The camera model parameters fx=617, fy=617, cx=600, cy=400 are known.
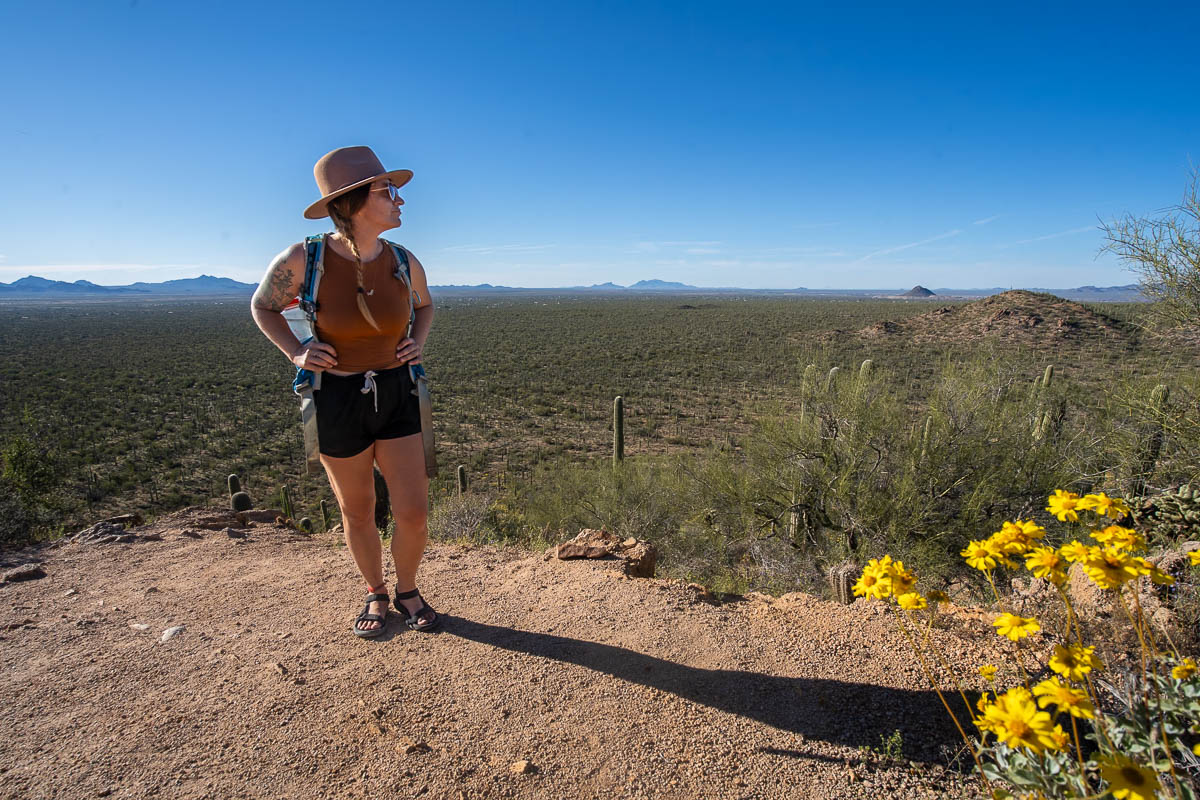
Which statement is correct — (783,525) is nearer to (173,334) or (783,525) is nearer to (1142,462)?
(1142,462)

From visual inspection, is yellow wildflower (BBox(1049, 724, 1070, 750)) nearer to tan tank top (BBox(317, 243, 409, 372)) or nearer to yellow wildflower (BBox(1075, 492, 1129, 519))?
yellow wildflower (BBox(1075, 492, 1129, 519))

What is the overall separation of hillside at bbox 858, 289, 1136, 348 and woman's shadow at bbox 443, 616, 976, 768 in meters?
22.8

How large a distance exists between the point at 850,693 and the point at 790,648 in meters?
0.36

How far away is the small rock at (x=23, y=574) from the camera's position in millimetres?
3900

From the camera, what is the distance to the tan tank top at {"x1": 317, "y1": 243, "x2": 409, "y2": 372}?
247 centimetres

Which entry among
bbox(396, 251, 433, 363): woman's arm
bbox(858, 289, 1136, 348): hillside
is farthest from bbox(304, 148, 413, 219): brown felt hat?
bbox(858, 289, 1136, 348): hillside

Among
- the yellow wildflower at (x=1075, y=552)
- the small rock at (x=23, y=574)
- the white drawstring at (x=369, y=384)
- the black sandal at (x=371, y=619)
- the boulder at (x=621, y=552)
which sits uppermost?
the white drawstring at (x=369, y=384)

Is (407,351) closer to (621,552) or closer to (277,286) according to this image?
(277,286)

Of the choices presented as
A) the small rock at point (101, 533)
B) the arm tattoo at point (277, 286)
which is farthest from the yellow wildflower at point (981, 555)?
the small rock at point (101, 533)

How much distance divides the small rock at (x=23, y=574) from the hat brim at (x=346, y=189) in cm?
341

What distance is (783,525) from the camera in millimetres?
6938

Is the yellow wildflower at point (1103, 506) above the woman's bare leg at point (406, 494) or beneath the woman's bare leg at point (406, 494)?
above

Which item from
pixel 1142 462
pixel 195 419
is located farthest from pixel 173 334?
pixel 1142 462

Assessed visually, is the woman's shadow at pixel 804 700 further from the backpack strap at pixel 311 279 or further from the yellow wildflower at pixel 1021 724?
the backpack strap at pixel 311 279
